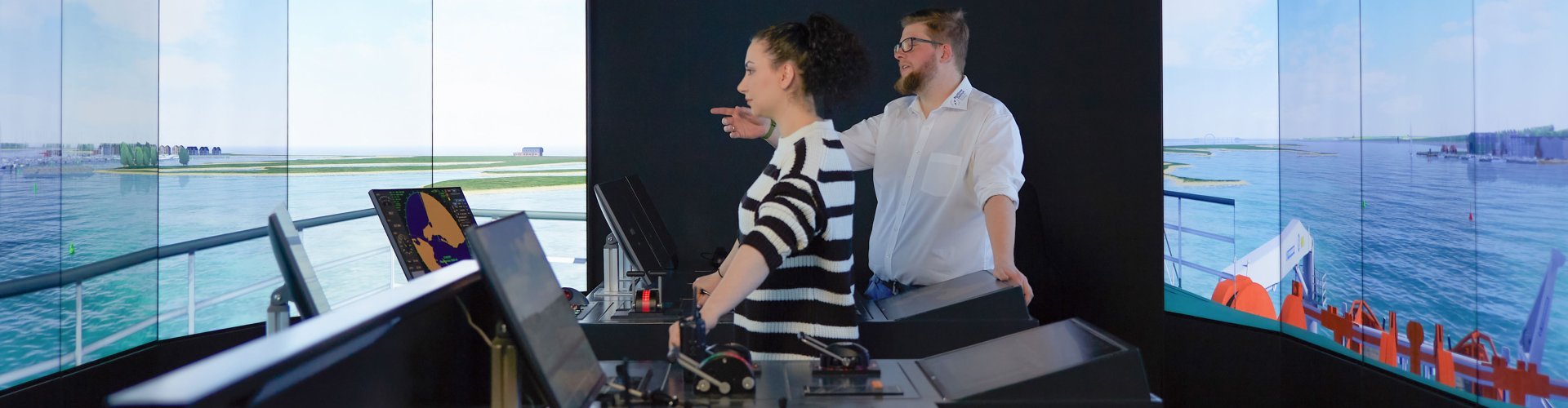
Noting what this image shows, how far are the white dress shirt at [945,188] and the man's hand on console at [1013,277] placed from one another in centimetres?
41

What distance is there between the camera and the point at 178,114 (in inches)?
218

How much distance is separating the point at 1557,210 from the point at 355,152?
34452 millimetres

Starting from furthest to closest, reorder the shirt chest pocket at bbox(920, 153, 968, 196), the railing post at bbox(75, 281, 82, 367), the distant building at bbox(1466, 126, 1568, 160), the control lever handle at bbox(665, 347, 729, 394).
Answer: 1. the railing post at bbox(75, 281, 82, 367)
2. the shirt chest pocket at bbox(920, 153, 968, 196)
3. the distant building at bbox(1466, 126, 1568, 160)
4. the control lever handle at bbox(665, 347, 729, 394)

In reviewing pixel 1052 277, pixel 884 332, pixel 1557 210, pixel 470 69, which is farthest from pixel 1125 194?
pixel 470 69

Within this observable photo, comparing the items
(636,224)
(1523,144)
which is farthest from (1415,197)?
(636,224)

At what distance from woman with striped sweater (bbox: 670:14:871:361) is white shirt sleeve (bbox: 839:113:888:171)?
148cm

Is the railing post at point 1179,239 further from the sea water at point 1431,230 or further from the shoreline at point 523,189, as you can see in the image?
the shoreline at point 523,189

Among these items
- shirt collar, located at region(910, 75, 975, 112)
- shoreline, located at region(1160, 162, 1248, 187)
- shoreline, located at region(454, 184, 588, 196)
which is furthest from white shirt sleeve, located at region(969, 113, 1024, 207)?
shoreline, located at region(454, 184, 588, 196)

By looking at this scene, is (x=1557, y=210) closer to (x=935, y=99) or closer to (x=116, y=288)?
(x=935, y=99)

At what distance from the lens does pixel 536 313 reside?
1.15 m

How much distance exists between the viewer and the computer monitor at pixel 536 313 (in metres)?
1.04

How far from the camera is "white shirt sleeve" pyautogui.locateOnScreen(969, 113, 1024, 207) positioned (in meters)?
2.86

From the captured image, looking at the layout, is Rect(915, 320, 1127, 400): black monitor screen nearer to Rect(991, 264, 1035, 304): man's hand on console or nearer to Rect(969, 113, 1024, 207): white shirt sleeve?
Rect(991, 264, 1035, 304): man's hand on console

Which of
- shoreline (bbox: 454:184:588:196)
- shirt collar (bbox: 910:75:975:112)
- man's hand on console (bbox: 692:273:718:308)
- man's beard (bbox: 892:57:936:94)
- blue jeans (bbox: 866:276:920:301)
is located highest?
shoreline (bbox: 454:184:588:196)
